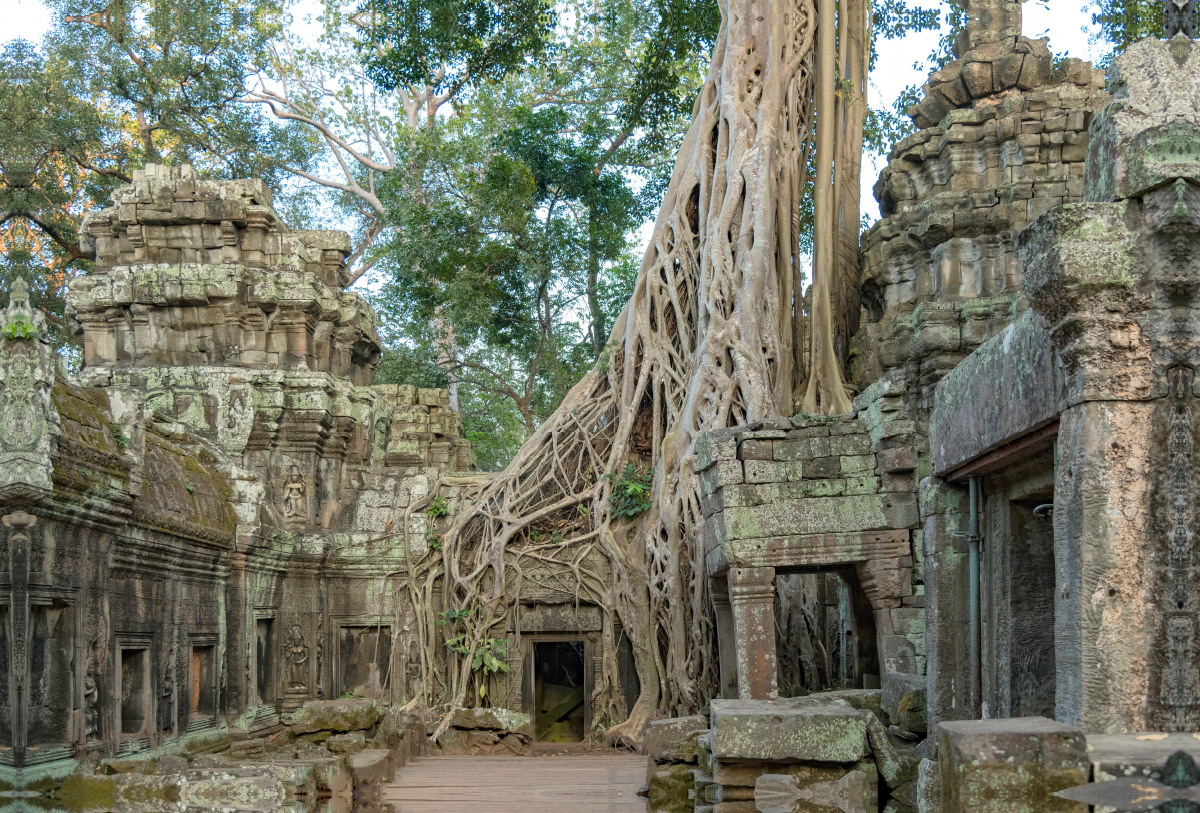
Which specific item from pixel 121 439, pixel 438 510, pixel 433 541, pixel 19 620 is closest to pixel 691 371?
pixel 438 510

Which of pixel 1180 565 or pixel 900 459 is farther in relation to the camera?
pixel 900 459

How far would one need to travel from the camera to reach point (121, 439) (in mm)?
7266

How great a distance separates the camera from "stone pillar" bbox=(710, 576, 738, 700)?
7672 mm

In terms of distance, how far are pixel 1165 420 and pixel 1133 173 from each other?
642 mm

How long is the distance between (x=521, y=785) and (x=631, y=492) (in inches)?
154

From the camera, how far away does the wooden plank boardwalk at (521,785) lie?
6.42 metres

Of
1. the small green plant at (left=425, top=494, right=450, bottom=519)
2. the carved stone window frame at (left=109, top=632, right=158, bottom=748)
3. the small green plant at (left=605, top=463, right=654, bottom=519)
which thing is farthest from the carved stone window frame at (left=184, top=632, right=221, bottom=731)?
the small green plant at (left=605, top=463, right=654, bottom=519)

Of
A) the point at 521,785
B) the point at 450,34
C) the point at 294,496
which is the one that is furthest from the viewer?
the point at 450,34

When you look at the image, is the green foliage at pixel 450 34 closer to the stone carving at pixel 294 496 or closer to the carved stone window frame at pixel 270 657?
the stone carving at pixel 294 496

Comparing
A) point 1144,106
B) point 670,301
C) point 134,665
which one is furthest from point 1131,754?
point 670,301

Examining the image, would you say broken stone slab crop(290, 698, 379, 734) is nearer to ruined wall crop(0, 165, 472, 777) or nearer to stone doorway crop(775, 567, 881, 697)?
ruined wall crop(0, 165, 472, 777)

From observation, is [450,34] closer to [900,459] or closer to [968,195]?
[968,195]

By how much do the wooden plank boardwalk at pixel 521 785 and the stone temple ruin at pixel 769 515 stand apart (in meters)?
0.30

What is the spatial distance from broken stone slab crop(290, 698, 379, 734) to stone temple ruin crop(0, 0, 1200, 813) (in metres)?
0.03
